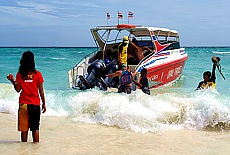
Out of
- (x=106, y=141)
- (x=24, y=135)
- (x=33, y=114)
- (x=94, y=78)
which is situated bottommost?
(x=106, y=141)

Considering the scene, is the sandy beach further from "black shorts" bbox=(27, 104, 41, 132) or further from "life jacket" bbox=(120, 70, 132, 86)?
"life jacket" bbox=(120, 70, 132, 86)

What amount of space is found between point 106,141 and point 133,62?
585 centimetres

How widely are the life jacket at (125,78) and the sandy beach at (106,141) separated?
1.43m

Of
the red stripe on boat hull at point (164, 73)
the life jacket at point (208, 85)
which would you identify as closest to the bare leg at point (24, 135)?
the life jacket at point (208, 85)

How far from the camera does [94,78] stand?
10.1 metres

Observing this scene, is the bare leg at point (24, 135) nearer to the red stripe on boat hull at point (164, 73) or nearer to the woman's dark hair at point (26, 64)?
the woman's dark hair at point (26, 64)

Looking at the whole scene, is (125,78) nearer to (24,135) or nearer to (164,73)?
(24,135)

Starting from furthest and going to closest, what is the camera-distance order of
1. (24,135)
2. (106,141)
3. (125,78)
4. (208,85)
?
(125,78), (208,85), (106,141), (24,135)

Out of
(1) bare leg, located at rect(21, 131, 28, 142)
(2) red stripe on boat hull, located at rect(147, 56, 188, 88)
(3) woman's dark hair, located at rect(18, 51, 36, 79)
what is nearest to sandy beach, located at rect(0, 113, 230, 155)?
(1) bare leg, located at rect(21, 131, 28, 142)

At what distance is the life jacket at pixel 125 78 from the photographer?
7.89 m

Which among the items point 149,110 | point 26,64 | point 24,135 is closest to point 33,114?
point 24,135

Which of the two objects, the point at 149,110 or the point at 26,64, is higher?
the point at 26,64

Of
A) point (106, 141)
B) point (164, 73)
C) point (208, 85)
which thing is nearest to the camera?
point (106, 141)

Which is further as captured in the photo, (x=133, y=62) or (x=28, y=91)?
(x=133, y=62)
